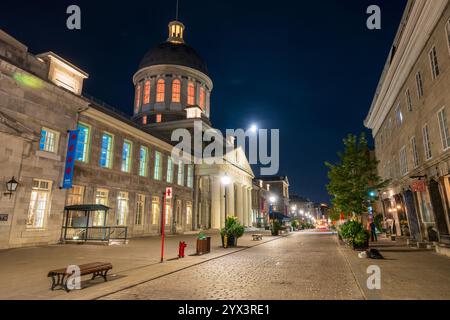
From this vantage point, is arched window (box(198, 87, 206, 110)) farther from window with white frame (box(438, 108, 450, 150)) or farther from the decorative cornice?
window with white frame (box(438, 108, 450, 150))

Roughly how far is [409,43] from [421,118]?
4405 mm

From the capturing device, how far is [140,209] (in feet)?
92.4

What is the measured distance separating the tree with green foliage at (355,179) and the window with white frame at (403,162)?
2.22 meters

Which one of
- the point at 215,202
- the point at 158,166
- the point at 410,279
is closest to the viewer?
the point at 410,279

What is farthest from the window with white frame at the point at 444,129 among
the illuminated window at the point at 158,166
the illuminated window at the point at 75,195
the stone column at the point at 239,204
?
the stone column at the point at 239,204

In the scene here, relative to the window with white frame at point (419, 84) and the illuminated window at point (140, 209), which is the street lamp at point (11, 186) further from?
the window with white frame at point (419, 84)

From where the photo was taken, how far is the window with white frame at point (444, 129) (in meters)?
14.1

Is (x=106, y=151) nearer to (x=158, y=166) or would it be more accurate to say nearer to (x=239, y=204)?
(x=158, y=166)

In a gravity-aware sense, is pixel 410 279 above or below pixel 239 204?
below

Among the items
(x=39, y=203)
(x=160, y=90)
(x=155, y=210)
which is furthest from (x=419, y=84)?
(x=160, y=90)

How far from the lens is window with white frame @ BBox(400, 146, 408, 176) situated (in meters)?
21.2

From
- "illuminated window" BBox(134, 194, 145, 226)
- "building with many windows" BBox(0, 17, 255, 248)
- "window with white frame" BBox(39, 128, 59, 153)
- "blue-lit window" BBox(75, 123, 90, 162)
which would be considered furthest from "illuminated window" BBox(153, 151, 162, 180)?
"window with white frame" BBox(39, 128, 59, 153)
